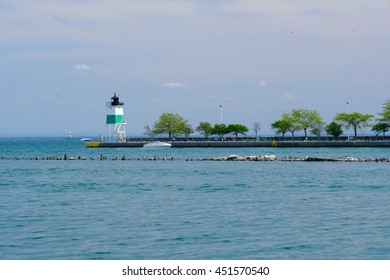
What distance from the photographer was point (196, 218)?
31.2m

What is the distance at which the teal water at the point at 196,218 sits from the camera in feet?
78.1

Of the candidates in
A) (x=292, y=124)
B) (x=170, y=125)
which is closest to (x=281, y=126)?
(x=292, y=124)

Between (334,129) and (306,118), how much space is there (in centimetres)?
1620

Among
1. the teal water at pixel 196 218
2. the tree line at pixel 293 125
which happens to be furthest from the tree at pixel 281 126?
the teal water at pixel 196 218

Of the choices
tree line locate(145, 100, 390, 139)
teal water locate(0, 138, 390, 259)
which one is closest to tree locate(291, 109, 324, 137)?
tree line locate(145, 100, 390, 139)

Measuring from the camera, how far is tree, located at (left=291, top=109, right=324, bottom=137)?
524ft

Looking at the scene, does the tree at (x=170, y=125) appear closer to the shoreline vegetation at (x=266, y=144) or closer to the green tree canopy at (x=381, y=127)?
the shoreline vegetation at (x=266, y=144)

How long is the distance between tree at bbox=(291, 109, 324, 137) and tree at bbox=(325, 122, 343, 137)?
9.27 m

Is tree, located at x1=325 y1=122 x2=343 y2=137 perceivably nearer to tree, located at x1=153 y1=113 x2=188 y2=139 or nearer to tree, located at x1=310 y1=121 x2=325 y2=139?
tree, located at x1=310 y1=121 x2=325 y2=139

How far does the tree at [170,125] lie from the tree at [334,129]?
1430 inches

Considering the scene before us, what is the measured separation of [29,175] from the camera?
6316cm

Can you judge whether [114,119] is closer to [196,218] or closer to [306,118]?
[306,118]

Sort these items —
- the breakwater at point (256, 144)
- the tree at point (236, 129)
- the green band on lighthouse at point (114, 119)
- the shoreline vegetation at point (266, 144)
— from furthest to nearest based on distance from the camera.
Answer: the tree at point (236, 129) → the green band on lighthouse at point (114, 119) → the shoreline vegetation at point (266, 144) → the breakwater at point (256, 144)

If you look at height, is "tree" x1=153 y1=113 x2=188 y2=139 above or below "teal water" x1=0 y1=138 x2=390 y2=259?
above
